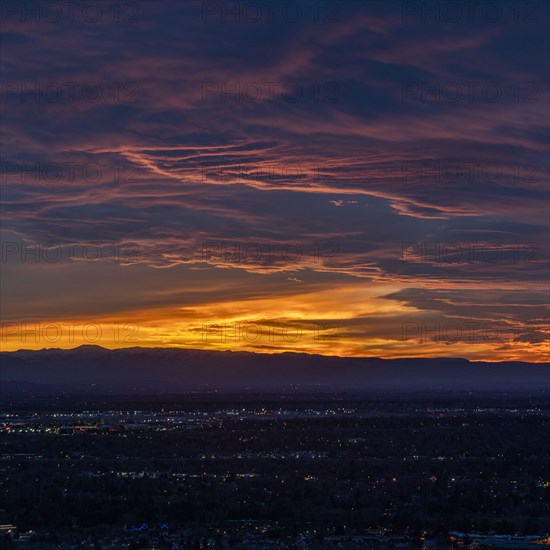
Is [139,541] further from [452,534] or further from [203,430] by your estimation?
[203,430]

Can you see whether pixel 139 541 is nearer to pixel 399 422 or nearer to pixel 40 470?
pixel 40 470

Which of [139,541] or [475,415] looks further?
[475,415]

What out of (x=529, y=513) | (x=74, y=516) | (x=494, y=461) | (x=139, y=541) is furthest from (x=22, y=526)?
(x=494, y=461)

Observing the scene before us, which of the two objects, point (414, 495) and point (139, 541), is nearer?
point (139, 541)

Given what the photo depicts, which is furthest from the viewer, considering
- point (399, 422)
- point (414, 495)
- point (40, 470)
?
point (399, 422)

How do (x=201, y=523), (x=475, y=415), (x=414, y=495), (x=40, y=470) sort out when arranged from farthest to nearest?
(x=475, y=415) < (x=40, y=470) < (x=414, y=495) < (x=201, y=523)

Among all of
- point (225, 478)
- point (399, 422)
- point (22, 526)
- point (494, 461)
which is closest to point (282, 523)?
point (22, 526)
